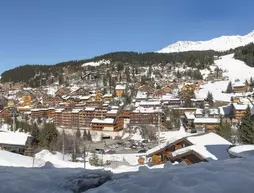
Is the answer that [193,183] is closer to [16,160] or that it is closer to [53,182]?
[53,182]

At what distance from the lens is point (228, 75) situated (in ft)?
297

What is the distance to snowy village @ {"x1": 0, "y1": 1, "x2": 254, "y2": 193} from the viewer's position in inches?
159

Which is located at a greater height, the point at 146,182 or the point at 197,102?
the point at 146,182

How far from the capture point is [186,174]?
3.86m

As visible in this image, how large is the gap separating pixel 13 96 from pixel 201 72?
59.9 metres

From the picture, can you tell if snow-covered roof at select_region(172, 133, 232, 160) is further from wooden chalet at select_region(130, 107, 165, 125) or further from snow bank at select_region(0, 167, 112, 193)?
wooden chalet at select_region(130, 107, 165, 125)

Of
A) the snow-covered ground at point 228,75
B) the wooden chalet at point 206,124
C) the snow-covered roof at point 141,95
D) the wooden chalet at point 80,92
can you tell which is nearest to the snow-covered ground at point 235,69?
the snow-covered ground at point 228,75

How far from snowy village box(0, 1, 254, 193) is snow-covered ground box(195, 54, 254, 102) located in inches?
11.3

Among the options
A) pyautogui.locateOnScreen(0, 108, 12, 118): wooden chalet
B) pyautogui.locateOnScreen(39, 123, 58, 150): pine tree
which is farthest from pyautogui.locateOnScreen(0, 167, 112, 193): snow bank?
pyautogui.locateOnScreen(0, 108, 12, 118): wooden chalet

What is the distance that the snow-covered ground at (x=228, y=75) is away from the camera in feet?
205

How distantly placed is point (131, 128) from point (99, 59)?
78305 millimetres

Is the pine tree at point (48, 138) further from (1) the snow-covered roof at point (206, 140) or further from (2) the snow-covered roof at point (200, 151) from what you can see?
(2) the snow-covered roof at point (200, 151)

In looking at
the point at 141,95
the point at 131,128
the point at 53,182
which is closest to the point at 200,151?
the point at 53,182

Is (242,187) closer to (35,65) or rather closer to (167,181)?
(167,181)
